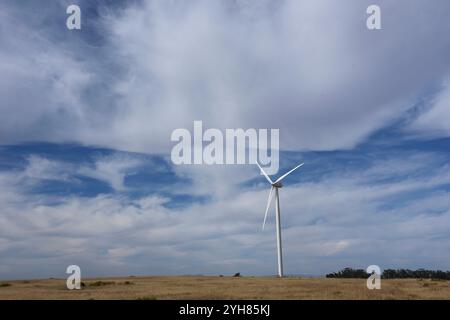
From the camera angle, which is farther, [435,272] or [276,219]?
[435,272]

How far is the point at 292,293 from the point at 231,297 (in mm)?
11497

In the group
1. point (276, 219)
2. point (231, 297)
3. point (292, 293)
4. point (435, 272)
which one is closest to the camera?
point (231, 297)
